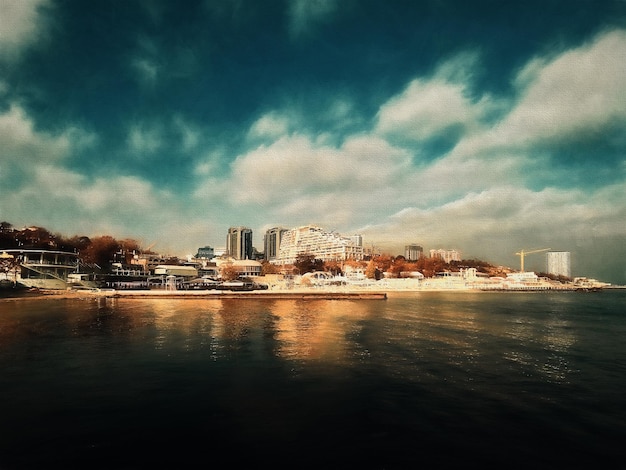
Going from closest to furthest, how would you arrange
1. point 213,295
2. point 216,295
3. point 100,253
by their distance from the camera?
point 213,295 < point 216,295 < point 100,253

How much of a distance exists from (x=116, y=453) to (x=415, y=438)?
7874mm

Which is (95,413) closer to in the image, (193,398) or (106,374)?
(193,398)

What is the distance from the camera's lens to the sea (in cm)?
1015

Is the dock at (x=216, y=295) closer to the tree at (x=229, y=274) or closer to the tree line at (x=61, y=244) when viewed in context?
the tree line at (x=61, y=244)

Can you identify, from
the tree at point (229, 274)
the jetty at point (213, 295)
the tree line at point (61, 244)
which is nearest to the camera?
the jetty at point (213, 295)

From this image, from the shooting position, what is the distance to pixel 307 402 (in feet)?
45.3

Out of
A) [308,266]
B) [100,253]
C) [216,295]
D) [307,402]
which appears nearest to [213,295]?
[216,295]

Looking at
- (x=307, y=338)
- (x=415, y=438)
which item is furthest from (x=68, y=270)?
(x=415, y=438)

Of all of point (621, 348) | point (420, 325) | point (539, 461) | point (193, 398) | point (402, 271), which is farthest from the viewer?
point (402, 271)

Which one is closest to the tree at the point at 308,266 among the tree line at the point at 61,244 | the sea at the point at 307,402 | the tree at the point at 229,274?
the tree at the point at 229,274

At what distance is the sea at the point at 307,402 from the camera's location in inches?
400

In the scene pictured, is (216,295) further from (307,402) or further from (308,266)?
(308,266)

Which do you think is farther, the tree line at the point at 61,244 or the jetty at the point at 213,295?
the tree line at the point at 61,244

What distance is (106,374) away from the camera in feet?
56.4
